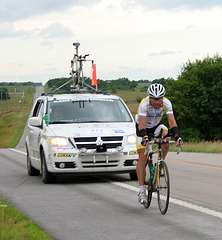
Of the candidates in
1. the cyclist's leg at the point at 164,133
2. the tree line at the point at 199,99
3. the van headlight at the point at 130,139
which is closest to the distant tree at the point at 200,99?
the tree line at the point at 199,99

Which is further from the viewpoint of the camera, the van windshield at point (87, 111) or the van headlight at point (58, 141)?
the van windshield at point (87, 111)

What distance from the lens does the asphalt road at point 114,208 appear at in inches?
243

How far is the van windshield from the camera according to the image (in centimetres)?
1205

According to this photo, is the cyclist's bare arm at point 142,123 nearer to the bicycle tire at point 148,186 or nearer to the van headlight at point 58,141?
the bicycle tire at point 148,186

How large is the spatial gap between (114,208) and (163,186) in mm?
967

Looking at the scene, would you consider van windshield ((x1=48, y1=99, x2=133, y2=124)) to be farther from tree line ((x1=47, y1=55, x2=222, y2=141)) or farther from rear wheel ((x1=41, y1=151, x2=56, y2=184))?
tree line ((x1=47, y1=55, x2=222, y2=141))

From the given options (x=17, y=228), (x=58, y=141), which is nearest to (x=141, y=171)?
(x=17, y=228)

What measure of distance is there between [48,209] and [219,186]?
3715 mm

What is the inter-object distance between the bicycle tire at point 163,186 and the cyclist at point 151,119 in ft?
1.19

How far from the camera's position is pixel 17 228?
5.94 metres

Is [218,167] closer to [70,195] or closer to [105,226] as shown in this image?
[70,195]

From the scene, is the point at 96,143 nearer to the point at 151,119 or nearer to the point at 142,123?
the point at 151,119

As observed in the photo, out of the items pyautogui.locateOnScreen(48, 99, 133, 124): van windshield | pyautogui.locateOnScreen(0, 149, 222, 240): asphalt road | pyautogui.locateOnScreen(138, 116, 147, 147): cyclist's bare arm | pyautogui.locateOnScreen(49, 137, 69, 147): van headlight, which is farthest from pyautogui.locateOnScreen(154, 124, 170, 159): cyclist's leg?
pyautogui.locateOnScreen(48, 99, 133, 124): van windshield

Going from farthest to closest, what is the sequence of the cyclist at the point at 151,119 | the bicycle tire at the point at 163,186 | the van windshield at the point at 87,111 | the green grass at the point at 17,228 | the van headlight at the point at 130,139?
the van windshield at the point at 87,111 → the van headlight at the point at 130,139 → the cyclist at the point at 151,119 → the bicycle tire at the point at 163,186 → the green grass at the point at 17,228
